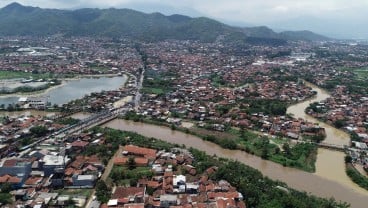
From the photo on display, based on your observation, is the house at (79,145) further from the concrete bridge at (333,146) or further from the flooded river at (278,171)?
the concrete bridge at (333,146)

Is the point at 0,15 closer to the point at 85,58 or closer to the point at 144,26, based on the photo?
the point at 144,26

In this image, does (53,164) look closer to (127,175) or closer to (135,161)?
(127,175)

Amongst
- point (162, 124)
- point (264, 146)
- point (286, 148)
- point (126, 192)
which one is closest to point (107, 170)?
point (126, 192)

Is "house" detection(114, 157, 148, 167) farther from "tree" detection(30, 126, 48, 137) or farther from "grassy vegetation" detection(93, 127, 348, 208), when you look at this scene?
"tree" detection(30, 126, 48, 137)

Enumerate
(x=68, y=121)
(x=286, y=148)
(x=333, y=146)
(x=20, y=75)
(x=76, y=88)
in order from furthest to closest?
1. (x=20, y=75)
2. (x=76, y=88)
3. (x=68, y=121)
4. (x=333, y=146)
5. (x=286, y=148)

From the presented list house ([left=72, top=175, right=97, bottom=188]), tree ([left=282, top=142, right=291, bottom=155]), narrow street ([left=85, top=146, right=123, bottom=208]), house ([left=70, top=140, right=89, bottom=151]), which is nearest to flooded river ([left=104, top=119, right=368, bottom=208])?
tree ([left=282, top=142, right=291, bottom=155])

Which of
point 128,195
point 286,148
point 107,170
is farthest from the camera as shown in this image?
point 286,148

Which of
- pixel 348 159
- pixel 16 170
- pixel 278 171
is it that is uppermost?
pixel 16 170
